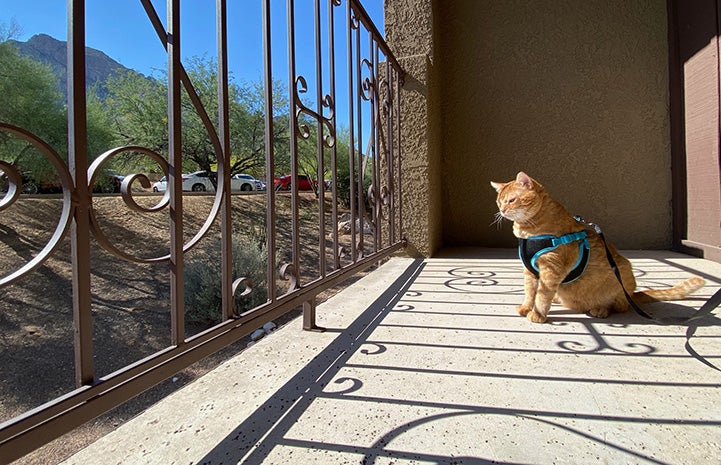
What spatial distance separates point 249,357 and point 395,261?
1913 millimetres

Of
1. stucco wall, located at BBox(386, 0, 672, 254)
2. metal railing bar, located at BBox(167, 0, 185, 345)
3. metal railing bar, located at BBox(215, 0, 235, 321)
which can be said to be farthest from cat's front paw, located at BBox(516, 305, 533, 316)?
stucco wall, located at BBox(386, 0, 672, 254)

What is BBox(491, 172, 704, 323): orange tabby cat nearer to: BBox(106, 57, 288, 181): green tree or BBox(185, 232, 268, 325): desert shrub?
BBox(185, 232, 268, 325): desert shrub

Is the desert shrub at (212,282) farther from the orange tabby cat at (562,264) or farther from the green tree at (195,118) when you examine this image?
the green tree at (195,118)

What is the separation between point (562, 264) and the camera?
153 cm

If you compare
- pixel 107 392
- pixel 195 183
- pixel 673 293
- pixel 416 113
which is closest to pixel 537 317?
pixel 673 293

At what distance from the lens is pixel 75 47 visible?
663 mm

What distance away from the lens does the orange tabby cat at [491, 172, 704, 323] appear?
5.09 feet

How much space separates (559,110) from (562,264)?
258 cm

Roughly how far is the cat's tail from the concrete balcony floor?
3.5 inches

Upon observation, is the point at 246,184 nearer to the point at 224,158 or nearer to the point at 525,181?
the point at 525,181

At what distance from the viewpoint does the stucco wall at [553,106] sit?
11.2ft

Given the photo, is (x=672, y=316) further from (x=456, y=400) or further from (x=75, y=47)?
(x=75, y=47)

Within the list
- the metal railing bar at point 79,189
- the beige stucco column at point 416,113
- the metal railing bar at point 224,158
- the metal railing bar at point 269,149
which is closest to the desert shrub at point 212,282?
the beige stucco column at point 416,113

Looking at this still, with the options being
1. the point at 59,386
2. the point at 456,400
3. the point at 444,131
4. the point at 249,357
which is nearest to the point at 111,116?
the point at 59,386
